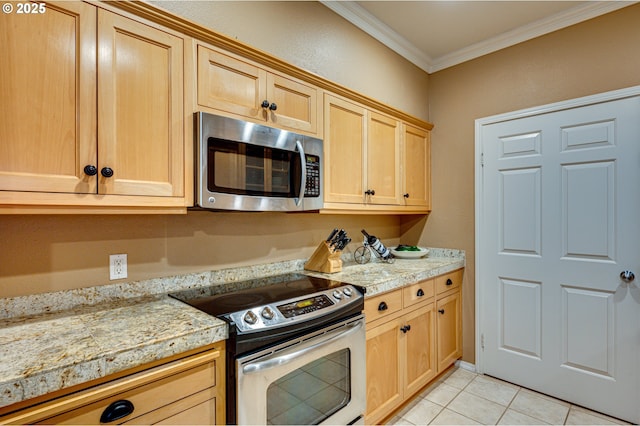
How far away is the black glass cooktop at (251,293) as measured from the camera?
4.56 ft

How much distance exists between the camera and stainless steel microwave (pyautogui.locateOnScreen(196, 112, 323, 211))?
1472mm

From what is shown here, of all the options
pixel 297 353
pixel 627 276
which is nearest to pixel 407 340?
pixel 297 353

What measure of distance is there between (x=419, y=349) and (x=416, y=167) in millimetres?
1510

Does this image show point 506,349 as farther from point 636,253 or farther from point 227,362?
point 227,362

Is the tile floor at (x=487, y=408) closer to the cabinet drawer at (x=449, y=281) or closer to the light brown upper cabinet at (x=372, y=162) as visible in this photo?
the cabinet drawer at (x=449, y=281)

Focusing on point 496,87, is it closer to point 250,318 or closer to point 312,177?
point 312,177

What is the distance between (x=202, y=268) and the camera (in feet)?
5.89

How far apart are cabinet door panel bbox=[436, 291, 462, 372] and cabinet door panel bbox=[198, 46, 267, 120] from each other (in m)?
1.96

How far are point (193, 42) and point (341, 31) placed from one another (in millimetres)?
1306

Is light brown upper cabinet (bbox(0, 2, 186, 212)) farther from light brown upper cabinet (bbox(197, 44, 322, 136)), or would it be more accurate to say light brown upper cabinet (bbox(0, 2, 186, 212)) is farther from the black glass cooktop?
the black glass cooktop

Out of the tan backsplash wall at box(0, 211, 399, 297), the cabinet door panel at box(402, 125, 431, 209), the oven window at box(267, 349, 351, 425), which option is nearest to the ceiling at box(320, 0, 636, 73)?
the cabinet door panel at box(402, 125, 431, 209)

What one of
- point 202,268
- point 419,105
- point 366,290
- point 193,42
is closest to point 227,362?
point 202,268

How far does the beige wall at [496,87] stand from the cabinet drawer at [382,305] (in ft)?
3.70

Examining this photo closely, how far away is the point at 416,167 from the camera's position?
9.61ft
